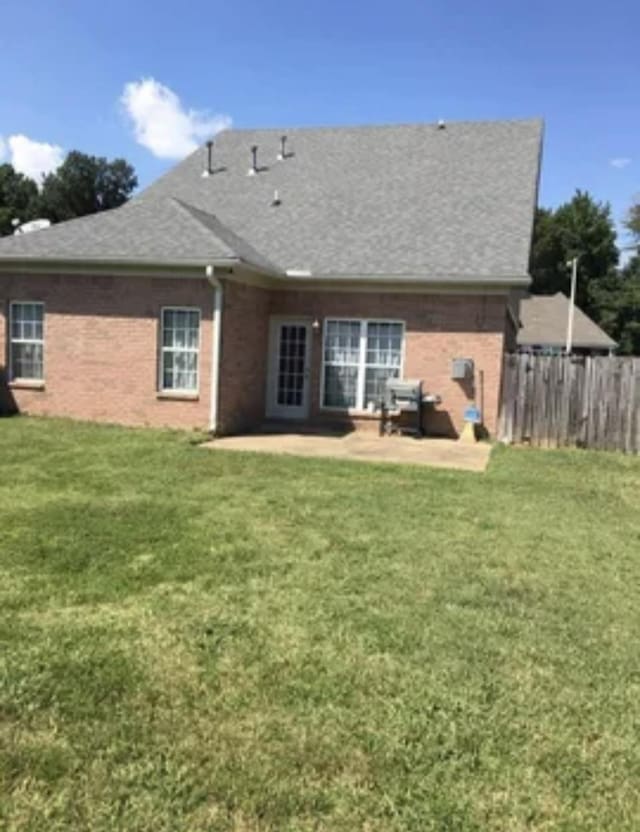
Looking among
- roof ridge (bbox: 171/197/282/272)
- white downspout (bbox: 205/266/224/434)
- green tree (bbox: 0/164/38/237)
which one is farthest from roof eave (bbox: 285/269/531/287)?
green tree (bbox: 0/164/38/237)

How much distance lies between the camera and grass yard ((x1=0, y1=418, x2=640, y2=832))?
2770mm

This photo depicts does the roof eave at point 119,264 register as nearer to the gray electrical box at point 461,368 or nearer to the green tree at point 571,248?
the gray electrical box at point 461,368

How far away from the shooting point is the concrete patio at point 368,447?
10.7 metres

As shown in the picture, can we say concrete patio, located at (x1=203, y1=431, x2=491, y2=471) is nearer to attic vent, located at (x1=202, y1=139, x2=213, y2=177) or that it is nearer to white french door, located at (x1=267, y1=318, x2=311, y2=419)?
white french door, located at (x1=267, y1=318, x2=311, y2=419)

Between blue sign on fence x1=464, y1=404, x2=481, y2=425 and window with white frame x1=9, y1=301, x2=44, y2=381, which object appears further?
window with white frame x1=9, y1=301, x2=44, y2=381

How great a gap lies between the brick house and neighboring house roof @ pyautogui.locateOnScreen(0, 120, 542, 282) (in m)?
0.05

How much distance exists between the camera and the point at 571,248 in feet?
163

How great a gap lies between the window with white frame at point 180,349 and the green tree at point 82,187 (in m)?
38.2

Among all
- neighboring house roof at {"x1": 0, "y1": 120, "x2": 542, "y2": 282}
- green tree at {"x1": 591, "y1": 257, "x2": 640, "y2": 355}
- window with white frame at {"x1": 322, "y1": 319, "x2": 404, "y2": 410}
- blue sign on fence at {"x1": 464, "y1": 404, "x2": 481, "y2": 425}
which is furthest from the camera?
green tree at {"x1": 591, "y1": 257, "x2": 640, "y2": 355}

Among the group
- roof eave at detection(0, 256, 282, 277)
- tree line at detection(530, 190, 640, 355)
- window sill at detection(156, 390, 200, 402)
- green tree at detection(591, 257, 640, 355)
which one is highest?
tree line at detection(530, 190, 640, 355)

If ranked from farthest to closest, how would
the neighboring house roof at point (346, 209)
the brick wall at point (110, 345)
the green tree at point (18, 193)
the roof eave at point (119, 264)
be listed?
the green tree at point (18, 193), the neighboring house roof at point (346, 209), the brick wall at point (110, 345), the roof eave at point (119, 264)

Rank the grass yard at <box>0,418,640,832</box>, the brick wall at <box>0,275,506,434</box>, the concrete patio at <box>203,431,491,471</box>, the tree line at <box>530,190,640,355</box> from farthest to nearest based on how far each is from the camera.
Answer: the tree line at <box>530,190,640,355</box>
the brick wall at <box>0,275,506,434</box>
the concrete patio at <box>203,431,491,471</box>
the grass yard at <box>0,418,640,832</box>

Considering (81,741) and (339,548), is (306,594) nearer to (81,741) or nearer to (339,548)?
(339,548)

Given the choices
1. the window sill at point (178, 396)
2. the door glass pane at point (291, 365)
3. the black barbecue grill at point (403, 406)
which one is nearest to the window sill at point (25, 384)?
the window sill at point (178, 396)
